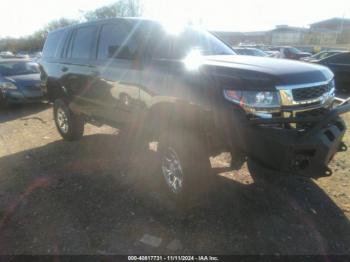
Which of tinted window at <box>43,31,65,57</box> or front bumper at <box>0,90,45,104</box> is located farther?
front bumper at <box>0,90,45,104</box>

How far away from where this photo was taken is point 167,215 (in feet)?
10.9

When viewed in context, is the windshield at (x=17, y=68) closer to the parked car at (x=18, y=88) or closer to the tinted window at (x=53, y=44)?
the parked car at (x=18, y=88)

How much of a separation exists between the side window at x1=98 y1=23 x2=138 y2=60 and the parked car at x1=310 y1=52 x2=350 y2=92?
28.8 ft

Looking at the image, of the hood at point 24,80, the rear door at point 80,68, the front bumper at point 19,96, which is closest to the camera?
the rear door at point 80,68

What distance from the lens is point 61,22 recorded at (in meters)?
48.1

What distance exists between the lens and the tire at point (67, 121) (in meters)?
5.67

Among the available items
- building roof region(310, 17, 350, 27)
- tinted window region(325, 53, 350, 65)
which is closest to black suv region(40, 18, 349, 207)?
tinted window region(325, 53, 350, 65)

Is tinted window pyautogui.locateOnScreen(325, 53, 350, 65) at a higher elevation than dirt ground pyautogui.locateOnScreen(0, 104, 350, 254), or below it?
higher

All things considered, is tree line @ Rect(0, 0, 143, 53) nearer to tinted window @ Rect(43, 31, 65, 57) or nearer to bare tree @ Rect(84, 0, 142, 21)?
bare tree @ Rect(84, 0, 142, 21)

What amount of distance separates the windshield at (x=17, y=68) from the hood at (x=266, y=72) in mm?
8826

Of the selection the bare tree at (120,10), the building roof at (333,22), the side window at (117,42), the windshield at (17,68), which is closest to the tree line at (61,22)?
the bare tree at (120,10)

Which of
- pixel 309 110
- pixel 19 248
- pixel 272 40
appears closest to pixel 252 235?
pixel 309 110

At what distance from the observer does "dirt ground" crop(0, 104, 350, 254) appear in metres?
2.86

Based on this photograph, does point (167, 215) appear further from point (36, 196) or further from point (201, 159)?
A: point (36, 196)
